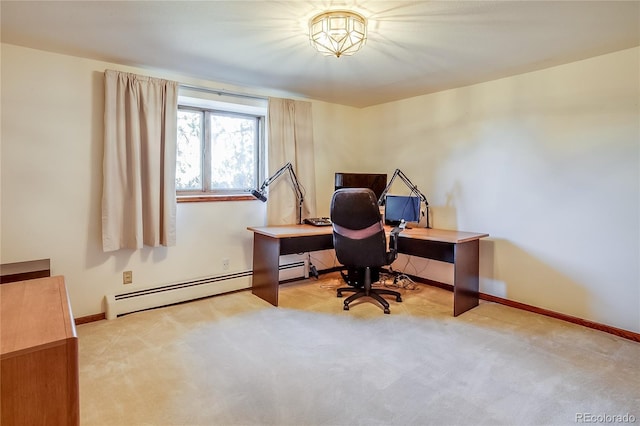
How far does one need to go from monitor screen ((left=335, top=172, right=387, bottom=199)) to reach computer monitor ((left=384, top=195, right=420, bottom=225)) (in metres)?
0.20

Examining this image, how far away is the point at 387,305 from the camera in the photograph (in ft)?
10.5

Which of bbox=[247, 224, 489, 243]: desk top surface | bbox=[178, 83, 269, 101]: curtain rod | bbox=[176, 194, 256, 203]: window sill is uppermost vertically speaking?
bbox=[178, 83, 269, 101]: curtain rod

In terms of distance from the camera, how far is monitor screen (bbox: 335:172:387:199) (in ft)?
13.2

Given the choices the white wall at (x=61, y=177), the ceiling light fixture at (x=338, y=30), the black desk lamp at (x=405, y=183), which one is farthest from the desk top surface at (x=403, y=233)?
the ceiling light fixture at (x=338, y=30)

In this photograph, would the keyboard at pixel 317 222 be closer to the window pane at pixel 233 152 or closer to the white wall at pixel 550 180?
the window pane at pixel 233 152

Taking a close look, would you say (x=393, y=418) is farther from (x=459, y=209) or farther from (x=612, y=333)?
(x=459, y=209)

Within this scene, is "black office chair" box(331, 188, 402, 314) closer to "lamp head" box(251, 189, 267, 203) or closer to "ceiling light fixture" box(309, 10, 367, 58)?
"lamp head" box(251, 189, 267, 203)

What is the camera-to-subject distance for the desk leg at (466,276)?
3143mm

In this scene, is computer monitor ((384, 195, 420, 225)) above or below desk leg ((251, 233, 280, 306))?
above

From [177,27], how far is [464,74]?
241 centimetres

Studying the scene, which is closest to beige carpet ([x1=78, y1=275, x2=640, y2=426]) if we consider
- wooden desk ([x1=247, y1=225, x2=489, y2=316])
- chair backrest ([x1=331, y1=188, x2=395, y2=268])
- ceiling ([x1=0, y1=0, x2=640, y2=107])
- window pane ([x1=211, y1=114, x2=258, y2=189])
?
wooden desk ([x1=247, y1=225, x2=489, y2=316])

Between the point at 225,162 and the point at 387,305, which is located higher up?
the point at 225,162

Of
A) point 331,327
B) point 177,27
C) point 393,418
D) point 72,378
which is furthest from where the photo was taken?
point 331,327

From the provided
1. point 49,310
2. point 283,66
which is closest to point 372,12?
point 283,66
